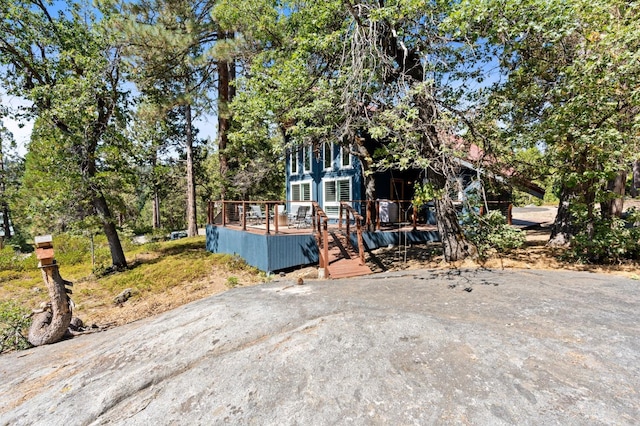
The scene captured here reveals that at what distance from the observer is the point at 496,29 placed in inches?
233

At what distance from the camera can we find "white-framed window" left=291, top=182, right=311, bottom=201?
15.8 meters

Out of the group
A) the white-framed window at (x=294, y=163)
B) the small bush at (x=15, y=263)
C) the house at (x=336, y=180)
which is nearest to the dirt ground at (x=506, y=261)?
the house at (x=336, y=180)

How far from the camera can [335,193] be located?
14266 millimetres

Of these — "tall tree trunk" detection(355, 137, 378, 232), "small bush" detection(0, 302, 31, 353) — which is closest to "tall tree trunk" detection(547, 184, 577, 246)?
"tall tree trunk" detection(355, 137, 378, 232)

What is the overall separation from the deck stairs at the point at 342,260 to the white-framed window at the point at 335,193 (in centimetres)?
365

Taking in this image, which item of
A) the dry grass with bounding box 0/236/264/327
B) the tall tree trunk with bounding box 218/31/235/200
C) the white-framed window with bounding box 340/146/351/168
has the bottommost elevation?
the dry grass with bounding box 0/236/264/327

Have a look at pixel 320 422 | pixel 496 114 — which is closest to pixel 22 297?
pixel 320 422

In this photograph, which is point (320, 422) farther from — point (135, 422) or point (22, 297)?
point (22, 297)

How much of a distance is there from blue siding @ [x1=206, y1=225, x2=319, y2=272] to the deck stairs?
0.80 meters

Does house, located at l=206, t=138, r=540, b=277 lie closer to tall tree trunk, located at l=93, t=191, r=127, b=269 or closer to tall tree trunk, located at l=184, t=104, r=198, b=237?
tall tree trunk, located at l=93, t=191, r=127, b=269

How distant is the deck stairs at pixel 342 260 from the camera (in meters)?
8.02

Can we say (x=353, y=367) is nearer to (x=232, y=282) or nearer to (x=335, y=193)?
(x=232, y=282)

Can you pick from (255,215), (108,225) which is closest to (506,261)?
(255,215)

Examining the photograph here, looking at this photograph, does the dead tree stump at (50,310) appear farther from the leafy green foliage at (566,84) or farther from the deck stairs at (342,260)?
the leafy green foliage at (566,84)
